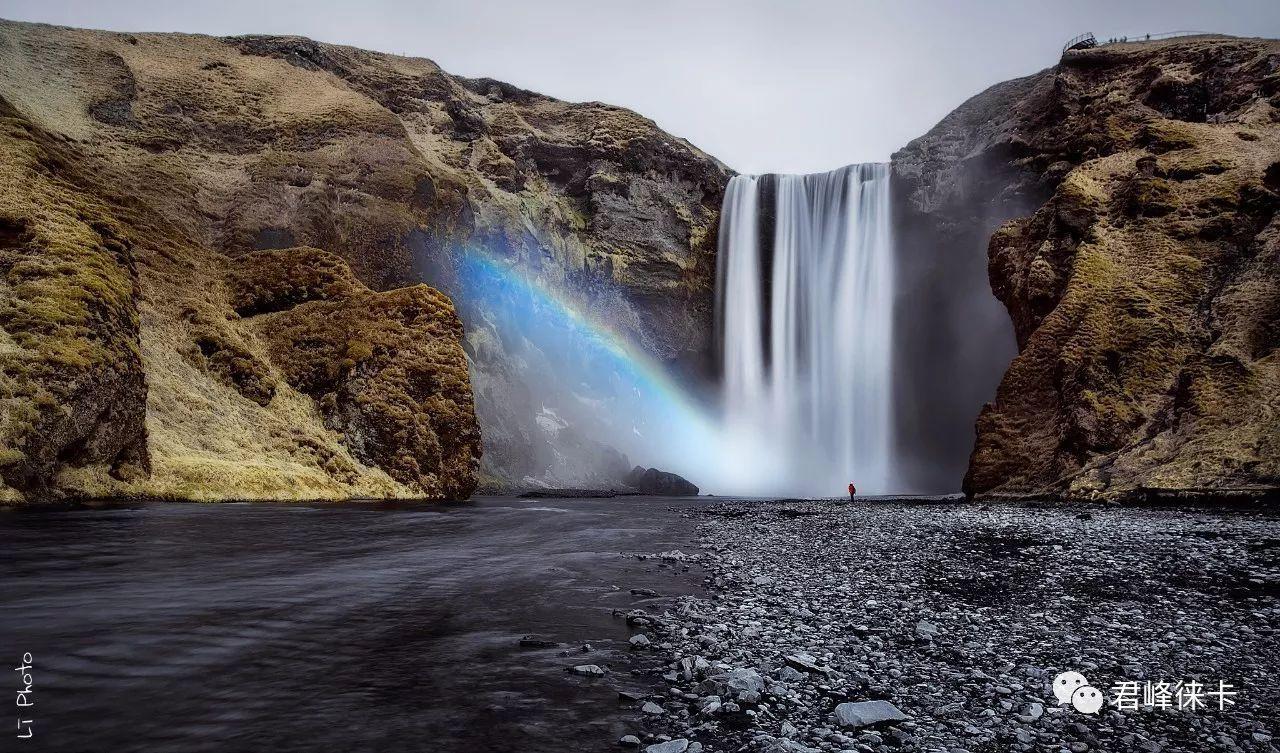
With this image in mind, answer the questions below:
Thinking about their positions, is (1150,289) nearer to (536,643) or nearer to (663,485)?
(536,643)

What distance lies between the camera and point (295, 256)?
41594 mm

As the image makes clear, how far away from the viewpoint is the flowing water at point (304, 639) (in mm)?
4918

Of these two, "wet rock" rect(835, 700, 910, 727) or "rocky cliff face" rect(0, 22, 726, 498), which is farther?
"rocky cliff face" rect(0, 22, 726, 498)

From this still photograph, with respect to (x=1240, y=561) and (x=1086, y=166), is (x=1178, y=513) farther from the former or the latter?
(x=1086, y=166)

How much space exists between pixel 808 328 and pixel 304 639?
6532 cm

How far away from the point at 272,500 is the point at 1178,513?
3476 cm

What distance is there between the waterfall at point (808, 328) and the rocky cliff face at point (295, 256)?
5013 millimetres

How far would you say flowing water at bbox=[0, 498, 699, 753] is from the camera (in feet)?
16.1

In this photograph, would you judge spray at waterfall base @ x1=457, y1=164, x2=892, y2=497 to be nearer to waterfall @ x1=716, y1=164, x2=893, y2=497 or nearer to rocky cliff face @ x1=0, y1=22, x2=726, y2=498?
waterfall @ x1=716, y1=164, x2=893, y2=497

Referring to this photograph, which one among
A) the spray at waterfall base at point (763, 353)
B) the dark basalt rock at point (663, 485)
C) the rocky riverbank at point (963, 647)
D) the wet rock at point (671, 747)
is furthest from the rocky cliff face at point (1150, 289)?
the dark basalt rock at point (663, 485)

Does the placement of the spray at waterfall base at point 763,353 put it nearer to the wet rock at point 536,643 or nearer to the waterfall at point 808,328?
the waterfall at point 808,328

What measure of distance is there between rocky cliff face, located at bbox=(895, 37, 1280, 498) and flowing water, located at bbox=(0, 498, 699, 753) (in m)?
24.2

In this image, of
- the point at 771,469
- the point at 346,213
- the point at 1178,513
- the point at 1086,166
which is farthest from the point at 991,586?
the point at 771,469

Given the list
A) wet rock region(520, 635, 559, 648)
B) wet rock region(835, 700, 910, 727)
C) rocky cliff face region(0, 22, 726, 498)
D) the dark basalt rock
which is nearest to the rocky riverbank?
wet rock region(835, 700, 910, 727)
